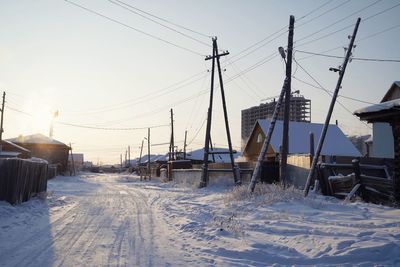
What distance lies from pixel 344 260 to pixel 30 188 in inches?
541

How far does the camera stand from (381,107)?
521 inches

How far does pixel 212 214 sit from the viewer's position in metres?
13.7

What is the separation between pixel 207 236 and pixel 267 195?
702 cm

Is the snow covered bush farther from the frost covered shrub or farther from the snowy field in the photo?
the snowy field

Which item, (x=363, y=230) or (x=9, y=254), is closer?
(x=9, y=254)

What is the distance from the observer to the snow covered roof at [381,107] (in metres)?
12.8

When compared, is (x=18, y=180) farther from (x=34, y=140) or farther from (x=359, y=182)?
(x=34, y=140)

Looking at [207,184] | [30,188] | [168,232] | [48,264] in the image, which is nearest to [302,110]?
[207,184]

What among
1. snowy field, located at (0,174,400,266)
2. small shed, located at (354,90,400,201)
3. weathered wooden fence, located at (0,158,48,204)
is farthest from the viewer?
weathered wooden fence, located at (0,158,48,204)

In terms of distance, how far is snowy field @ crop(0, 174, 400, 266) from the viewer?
7.20 metres

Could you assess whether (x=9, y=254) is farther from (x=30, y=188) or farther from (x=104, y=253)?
(x=30, y=188)

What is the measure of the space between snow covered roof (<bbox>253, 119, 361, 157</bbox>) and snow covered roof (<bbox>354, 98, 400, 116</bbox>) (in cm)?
2784

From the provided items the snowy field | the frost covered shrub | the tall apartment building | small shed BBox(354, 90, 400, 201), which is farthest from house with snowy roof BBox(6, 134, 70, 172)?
small shed BBox(354, 90, 400, 201)

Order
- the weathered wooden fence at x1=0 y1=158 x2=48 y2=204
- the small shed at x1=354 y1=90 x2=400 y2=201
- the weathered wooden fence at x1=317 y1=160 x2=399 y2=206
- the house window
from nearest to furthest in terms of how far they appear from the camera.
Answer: the small shed at x1=354 y1=90 x2=400 y2=201 → the weathered wooden fence at x1=0 y1=158 x2=48 y2=204 → the weathered wooden fence at x1=317 y1=160 x2=399 y2=206 → the house window
